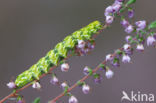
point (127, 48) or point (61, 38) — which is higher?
point (61, 38)

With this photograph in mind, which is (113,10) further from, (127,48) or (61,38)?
(61,38)

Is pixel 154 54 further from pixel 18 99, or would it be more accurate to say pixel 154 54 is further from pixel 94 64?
pixel 18 99

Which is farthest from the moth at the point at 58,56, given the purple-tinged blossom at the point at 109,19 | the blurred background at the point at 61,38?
the blurred background at the point at 61,38

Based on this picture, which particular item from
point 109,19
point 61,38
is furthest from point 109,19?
point 61,38

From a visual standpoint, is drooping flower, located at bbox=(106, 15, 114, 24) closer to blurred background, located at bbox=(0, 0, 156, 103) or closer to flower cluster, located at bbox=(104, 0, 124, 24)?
flower cluster, located at bbox=(104, 0, 124, 24)

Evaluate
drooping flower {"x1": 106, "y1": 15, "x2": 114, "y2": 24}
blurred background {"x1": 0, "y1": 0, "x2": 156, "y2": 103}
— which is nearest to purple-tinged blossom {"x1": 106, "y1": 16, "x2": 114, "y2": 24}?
drooping flower {"x1": 106, "y1": 15, "x2": 114, "y2": 24}

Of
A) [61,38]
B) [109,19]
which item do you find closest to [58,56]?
[109,19]

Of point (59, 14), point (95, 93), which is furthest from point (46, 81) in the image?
point (59, 14)

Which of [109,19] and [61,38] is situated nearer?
[109,19]

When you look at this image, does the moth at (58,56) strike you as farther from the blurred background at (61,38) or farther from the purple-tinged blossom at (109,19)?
the blurred background at (61,38)

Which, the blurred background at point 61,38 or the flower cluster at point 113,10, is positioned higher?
the blurred background at point 61,38
